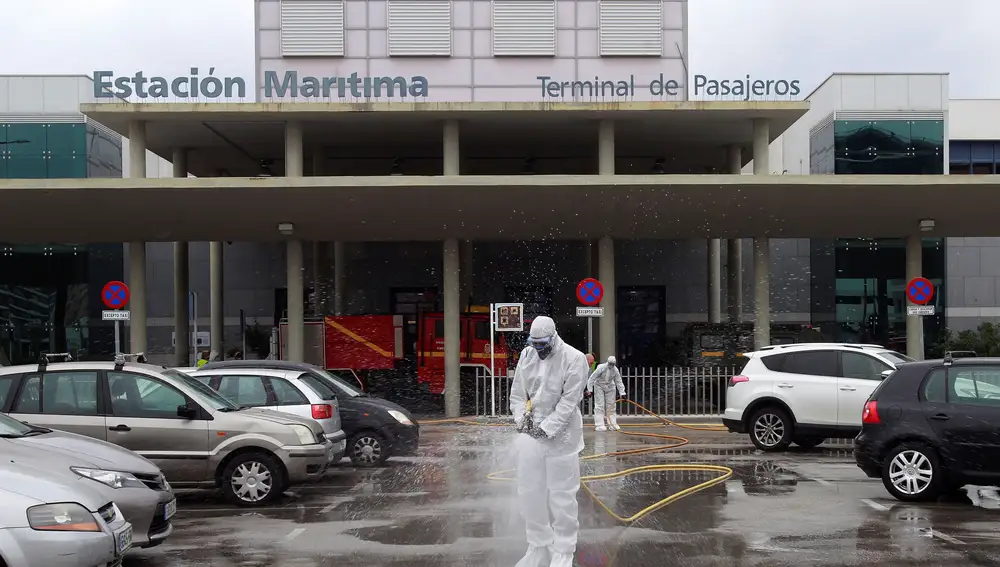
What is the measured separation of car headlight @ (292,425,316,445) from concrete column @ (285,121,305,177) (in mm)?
14688

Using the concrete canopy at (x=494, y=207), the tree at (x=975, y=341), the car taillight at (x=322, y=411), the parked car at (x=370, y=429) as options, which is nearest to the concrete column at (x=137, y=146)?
the concrete canopy at (x=494, y=207)

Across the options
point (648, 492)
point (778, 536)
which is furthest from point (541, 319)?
point (648, 492)

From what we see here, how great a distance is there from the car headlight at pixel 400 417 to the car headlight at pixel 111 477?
6296mm

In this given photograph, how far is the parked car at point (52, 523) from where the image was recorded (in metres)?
6.03

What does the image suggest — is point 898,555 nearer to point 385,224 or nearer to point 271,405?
point 271,405

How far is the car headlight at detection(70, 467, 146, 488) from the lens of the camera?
7238 mm

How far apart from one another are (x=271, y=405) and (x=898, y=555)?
25.9 feet

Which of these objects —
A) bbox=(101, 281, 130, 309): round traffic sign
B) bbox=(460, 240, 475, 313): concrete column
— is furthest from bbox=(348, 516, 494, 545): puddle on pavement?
bbox=(460, 240, 475, 313): concrete column

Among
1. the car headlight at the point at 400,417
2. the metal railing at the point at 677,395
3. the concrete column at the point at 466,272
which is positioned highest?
the concrete column at the point at 466,272

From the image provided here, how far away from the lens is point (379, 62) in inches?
1230

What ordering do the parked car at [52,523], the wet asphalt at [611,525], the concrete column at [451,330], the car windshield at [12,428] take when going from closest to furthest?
1. the parked car at [52,523]
2. the car windshield at [12,428]
3. the wet asphalt at [611,525]
4. the concrete column at [451,330]

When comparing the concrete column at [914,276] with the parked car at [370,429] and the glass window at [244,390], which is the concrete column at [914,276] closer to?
the parked car at [370,429]

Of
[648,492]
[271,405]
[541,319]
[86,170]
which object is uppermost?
[86,170]

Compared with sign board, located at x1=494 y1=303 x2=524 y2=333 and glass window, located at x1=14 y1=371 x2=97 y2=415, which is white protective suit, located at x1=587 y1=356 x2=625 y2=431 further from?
glass window, located at x1=14 y1=371 x2=97 y2=415
